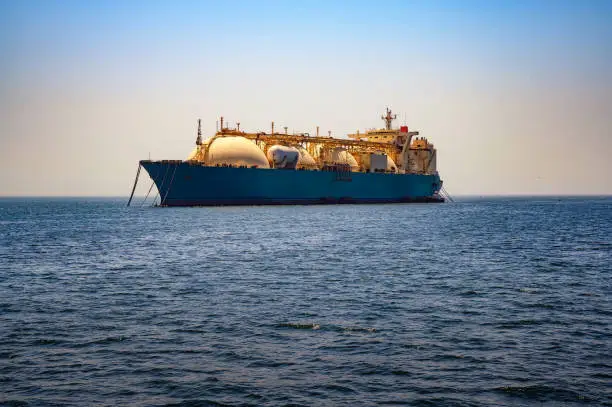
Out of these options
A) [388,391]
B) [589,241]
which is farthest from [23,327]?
[589,241]

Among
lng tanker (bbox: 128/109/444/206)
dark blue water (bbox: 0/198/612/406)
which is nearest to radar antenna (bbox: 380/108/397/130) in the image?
lng tanker (bbox: 128/109/444/206)

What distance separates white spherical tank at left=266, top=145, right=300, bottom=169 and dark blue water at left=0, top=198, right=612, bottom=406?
56168 millimetres

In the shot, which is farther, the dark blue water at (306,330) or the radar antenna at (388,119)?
the radar antenna at (388,119)

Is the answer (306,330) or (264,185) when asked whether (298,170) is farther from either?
(306,330)

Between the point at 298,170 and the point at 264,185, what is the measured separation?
6698 mm

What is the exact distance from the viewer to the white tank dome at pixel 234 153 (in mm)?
81438

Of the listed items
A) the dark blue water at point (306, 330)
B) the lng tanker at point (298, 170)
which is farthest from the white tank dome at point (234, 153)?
the dark blue water at point (306, 330)

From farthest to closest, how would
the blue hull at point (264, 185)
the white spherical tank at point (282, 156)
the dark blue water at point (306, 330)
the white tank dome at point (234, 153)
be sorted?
the white spherical tank at point (282, 156), the white tank dome at point (234, 153), the blue hull at point (264, 185), the dark blue water at point (306, 330)

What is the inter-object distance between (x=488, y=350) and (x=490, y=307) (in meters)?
4.93

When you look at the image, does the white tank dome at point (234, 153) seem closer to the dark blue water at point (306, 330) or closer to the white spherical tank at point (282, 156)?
the white spherical tank at point (282, 156)

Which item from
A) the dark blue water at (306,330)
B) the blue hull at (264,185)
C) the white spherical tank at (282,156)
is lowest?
the dark blue water at (306,330)

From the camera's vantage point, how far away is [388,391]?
35.5 feet

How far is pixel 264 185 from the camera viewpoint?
A: 84.8 meters

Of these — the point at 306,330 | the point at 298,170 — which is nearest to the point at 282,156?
the point at 298,170
